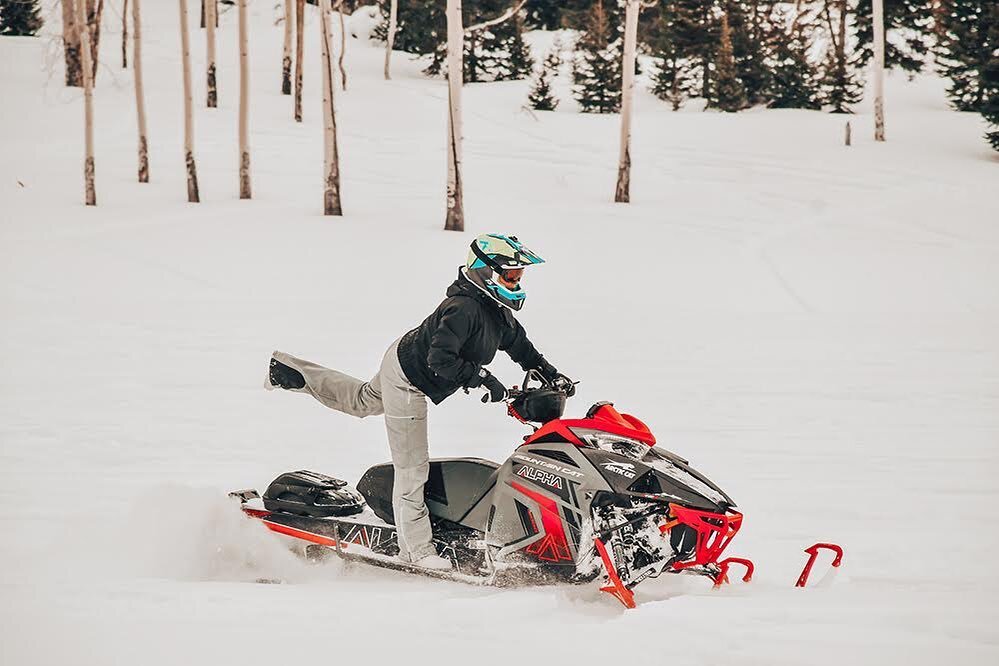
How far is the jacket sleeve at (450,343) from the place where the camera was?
5336 millimetres

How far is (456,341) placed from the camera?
17.6 feet

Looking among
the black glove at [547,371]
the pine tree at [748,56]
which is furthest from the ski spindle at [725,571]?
the pine tree at [748,56]

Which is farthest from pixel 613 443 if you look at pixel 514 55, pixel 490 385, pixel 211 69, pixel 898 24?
pixel 514 55

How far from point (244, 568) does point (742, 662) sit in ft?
9.73

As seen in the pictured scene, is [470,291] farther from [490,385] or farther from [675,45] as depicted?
[675,45]

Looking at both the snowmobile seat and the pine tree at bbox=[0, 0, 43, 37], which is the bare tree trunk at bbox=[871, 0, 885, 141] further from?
the pine tree at bbox=[0, 0, 43, 37]

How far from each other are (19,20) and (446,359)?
43.4 m

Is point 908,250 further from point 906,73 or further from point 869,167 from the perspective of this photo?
point 906,73

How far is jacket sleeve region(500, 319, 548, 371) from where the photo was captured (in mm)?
5785

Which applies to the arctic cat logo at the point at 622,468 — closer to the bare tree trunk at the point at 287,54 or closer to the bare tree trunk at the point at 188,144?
the bare tree trunk at the point at 188,144

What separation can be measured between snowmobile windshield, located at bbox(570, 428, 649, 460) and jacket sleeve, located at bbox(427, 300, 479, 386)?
0.64 m

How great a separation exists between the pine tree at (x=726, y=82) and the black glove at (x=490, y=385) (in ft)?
105

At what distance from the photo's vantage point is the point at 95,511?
676 cm

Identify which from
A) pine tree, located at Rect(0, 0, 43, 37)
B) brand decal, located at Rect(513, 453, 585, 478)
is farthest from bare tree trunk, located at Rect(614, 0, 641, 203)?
pine tree, located at Rect(0, 0, 43, 37)
